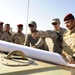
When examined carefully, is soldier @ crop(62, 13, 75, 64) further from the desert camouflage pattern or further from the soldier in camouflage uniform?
the soldier in camouflage uniform

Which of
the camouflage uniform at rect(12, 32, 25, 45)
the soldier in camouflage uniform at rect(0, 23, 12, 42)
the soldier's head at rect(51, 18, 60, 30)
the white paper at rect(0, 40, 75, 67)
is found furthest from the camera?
the camouflage uniform at rect(12, 32, 25, 45)

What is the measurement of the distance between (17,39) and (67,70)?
465 centimetres

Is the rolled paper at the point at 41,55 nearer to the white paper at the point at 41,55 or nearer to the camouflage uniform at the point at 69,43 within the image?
the white paper at the point at 41,55

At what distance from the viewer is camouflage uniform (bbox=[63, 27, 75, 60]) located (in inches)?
141

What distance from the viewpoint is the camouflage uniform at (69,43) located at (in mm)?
3592

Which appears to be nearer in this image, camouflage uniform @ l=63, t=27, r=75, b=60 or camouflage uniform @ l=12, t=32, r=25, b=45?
camouflage uniform @ l=63, t=27, r=75, b=60

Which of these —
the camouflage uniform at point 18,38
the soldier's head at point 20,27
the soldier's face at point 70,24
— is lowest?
the camouflage uniform at point 18,38

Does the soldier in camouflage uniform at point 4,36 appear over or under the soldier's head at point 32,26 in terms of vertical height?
under

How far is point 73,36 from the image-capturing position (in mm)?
3791

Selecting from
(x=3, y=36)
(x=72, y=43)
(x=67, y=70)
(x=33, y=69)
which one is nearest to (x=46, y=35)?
(x=72, y=43)

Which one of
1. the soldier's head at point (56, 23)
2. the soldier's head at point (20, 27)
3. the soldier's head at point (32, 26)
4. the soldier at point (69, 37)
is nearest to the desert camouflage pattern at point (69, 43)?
the soldier at point (69, 37)

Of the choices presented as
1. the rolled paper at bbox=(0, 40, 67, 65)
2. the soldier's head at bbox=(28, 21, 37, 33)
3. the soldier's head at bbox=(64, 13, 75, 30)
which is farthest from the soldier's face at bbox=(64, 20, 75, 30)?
the rolled paper at bbox=(0, 40, 67, 65)

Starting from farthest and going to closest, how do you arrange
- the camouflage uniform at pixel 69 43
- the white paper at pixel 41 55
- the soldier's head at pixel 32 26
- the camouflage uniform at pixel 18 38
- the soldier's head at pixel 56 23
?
the camouflage uniform at pixel 18 38 < the soldier's head at pixel 32 26 < the soldier's head at pixel 56 23 < the camouflage uniform at pixel 69 43 < the white paper at pixel 41 55

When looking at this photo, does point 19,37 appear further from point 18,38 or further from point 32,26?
point 32,26
